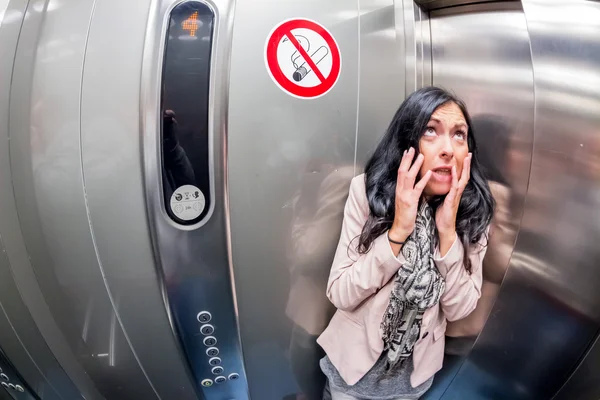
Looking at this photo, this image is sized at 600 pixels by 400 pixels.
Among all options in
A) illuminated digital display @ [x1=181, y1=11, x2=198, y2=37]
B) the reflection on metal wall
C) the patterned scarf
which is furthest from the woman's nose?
illuminated digital display @ [x1=181, y1=11, x2=198, y2=37]

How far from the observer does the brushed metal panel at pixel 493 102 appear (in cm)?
108

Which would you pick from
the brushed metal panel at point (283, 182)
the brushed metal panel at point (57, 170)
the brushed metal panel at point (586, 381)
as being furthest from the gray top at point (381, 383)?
the brushed metal panel at point (57, 170)

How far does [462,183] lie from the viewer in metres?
0.98

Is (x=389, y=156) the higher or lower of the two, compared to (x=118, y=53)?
lower

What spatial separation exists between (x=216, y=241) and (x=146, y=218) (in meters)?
Result: 0.15

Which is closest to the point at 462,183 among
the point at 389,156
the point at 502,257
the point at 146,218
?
the point at 389,156

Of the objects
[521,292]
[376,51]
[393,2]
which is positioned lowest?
[521,292]

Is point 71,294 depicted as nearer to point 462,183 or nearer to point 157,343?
point 157,343

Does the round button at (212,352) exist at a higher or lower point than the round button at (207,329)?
lower

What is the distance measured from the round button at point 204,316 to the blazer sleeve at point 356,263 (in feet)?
0.88

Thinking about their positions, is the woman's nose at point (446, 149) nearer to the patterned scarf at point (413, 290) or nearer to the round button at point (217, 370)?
the patterned scarf at point (413, 290)

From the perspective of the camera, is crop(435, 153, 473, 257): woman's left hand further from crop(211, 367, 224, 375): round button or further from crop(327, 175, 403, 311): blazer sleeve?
crop(211, 367, 224, 375): round button

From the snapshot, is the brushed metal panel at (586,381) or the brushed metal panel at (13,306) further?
the brushed metal panel at (586,381)

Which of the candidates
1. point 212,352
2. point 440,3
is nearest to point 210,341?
point 212,352
